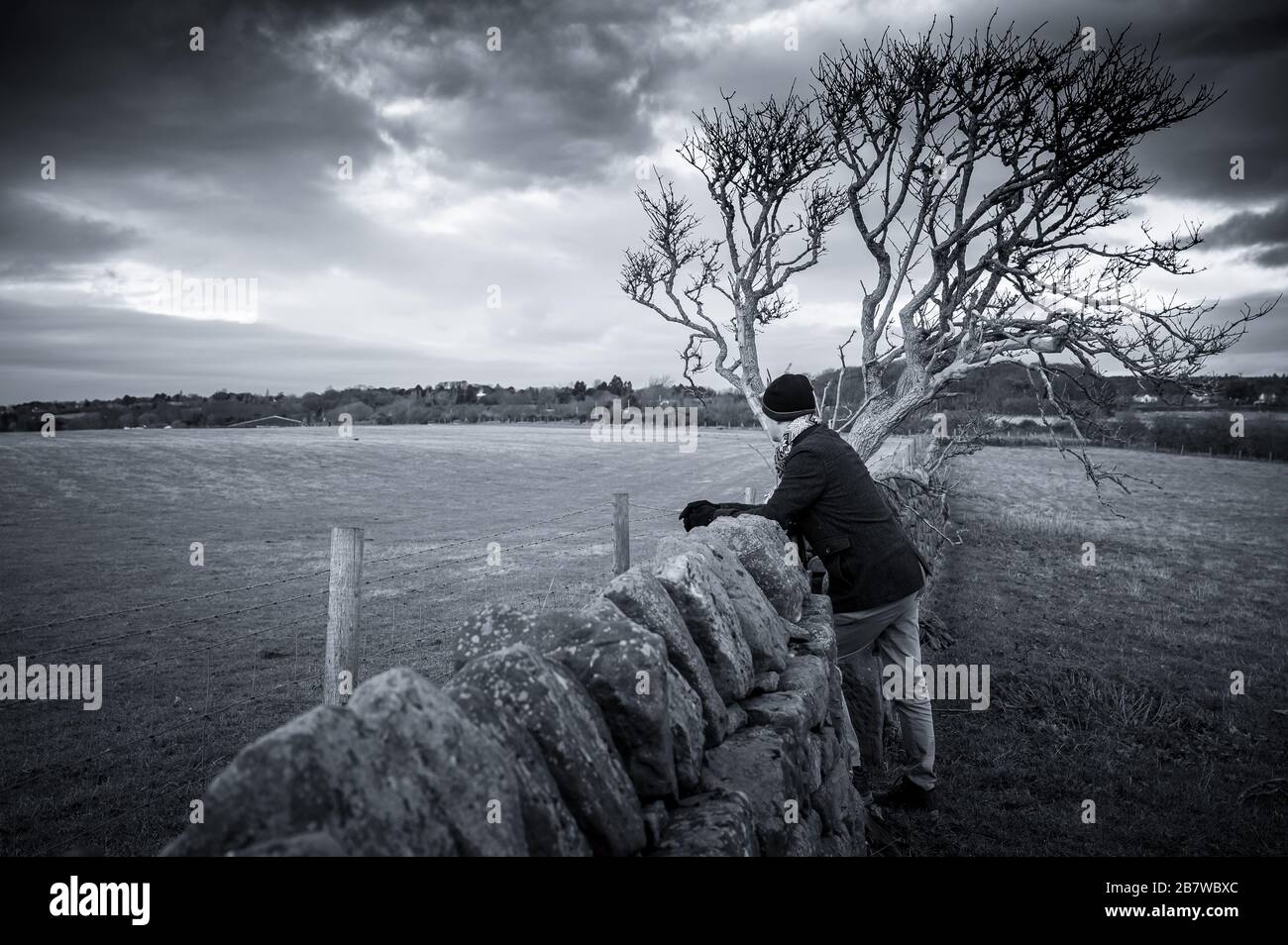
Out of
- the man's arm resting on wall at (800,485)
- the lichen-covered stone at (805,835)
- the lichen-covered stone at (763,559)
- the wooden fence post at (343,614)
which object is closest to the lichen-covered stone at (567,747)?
the lichen-covered stone at (805,835)

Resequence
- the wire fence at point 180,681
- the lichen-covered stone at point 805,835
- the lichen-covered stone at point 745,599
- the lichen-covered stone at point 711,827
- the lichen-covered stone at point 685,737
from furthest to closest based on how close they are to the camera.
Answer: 1. the wire fence at point 180,681
2. the lichen-covered stone at point 745,599
3. the lichen-covered stone at point 805,835
4. the lichen-covered stone at point 685,737
5. the lichen-covered stone at point 711,827

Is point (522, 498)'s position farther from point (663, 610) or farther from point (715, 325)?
point (663, 610)

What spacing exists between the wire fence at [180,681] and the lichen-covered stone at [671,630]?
2.00 meters

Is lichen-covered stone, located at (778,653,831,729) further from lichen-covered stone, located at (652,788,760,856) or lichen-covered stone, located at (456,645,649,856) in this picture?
lichen-covered stone, located at (456,645,649,856)

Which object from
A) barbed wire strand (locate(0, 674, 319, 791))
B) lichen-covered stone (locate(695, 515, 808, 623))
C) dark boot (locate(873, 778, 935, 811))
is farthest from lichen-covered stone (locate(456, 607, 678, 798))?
barbed wire strand (locate(0, 674, 319, 791))

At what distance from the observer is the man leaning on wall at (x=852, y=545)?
14.9ft

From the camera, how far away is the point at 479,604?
39.2 feet

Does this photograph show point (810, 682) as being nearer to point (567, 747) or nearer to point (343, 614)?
point (567, 747)

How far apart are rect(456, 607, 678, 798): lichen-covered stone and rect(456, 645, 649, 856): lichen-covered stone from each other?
0.20m

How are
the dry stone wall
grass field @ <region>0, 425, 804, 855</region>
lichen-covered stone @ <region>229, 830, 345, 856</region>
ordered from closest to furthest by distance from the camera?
lichen-covered stone @ <region>229, 830, 345, 856</region>
the dry stone wall
grass field @ <region>0, 425, 804, 855</region>

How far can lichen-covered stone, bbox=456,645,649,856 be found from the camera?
6.79ft

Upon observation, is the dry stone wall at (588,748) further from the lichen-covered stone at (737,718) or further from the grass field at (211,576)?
the grass field at (211,576)

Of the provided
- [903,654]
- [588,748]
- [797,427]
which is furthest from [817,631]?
[588,748]
